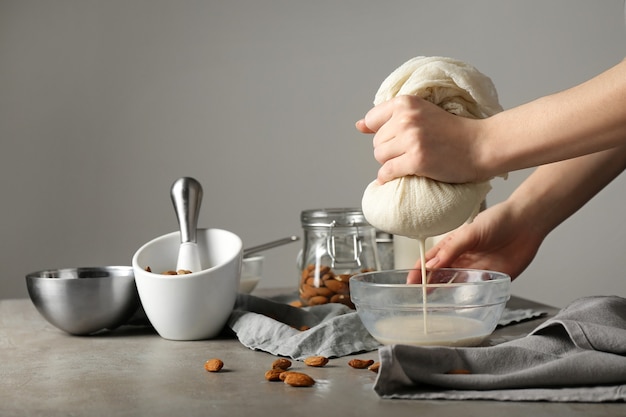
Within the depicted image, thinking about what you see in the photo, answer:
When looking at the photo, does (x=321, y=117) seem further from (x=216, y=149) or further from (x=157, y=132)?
(x=157, y=132)

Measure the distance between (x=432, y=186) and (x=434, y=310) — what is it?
18 centimetres

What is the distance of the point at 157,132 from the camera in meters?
2.93

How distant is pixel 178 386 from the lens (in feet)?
2.94

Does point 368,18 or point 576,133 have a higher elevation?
point 368,18

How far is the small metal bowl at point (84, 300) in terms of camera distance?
1.23 metres

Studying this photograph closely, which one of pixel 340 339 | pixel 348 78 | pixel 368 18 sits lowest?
pixel 340 339

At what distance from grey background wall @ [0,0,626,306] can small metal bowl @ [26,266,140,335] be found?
1671 millimetres

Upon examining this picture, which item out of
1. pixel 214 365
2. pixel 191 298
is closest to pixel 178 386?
pixel 214 365

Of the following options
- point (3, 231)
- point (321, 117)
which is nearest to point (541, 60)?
point (321, 117)

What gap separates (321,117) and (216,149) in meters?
0.45

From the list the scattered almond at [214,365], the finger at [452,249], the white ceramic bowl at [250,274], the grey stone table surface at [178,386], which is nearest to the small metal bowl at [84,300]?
the grey stone table surface at [178,386]

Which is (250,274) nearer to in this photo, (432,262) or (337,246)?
(337,246)

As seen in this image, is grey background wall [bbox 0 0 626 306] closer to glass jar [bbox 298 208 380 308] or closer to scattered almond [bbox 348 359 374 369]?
glass jar [bbox 298 208 380 308]

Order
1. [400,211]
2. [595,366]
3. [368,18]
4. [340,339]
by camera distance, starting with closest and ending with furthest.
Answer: [595,366] → [400,211] → [340,339] → [368,18]
